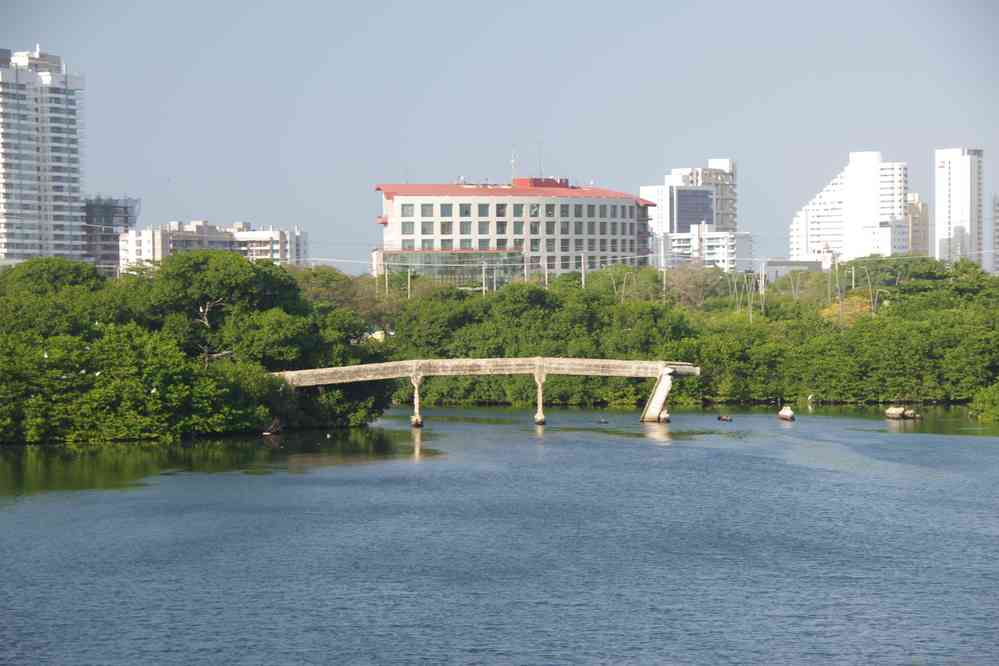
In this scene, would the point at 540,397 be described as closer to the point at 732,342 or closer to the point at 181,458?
the point at 732,342

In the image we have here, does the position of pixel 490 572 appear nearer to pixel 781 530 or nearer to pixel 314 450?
pixel 781 530

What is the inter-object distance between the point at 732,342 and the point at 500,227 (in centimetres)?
8100

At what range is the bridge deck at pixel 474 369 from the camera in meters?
61.0

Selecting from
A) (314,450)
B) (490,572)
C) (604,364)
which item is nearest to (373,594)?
(490,572)

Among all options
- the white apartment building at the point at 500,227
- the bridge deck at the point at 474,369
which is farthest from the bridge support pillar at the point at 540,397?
the white apartment building at the point at 500,227

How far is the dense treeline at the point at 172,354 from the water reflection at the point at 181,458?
1.36 meters

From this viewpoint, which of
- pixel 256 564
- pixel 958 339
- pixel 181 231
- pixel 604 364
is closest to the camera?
pixel 256 564

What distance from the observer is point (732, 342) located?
258ft

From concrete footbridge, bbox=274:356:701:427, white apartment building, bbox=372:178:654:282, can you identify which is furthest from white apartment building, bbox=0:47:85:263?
concrete footbridge, bbox=274:356:701:427

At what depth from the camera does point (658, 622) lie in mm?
29547

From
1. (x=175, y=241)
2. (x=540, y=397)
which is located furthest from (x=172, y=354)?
(x=175, y=241)

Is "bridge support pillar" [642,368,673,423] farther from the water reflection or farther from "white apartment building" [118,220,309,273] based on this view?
"white apartment building" [118,220,309,273]

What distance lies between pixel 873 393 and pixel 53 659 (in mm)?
56324

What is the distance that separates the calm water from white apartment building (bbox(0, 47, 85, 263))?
11789 cm
